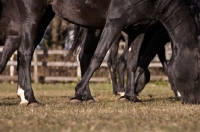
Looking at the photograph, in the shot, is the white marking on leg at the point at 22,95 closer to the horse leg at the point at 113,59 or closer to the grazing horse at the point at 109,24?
the grazing horse at the point at 109,24

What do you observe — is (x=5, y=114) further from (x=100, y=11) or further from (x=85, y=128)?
(x=100, y=11)

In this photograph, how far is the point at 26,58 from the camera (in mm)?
9797

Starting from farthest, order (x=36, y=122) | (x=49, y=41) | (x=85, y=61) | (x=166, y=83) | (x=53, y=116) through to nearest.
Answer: (x=49, y=41) → (x=166, y=83) → (x=85, y=61) → (x=53, y=116) → (x=36, y=122)

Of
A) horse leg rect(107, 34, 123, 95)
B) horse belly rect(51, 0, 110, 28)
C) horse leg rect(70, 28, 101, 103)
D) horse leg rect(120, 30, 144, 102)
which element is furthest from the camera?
horse leg rect(107, 34, 123, 95)

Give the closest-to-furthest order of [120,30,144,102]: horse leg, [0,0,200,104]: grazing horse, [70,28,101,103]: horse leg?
1. [0,0,200,104]: grazing horse
2. [120,30,144,102]: horse leg
3. [70,28,101,103]: horse leg

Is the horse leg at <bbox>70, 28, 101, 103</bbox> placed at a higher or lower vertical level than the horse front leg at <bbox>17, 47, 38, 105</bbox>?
higher

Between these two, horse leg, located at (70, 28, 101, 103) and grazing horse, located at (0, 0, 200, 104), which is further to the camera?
horse leg, located at (70, 28, 101, 103)

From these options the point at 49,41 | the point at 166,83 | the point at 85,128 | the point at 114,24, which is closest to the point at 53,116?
the point at 85,128

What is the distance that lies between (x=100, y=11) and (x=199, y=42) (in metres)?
1.76

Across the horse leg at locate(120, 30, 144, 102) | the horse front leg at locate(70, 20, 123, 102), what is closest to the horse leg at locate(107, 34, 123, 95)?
the horse leg at locate(120, 30, 144, 102)

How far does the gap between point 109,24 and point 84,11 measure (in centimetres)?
81

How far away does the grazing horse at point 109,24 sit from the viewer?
8977 millimetres

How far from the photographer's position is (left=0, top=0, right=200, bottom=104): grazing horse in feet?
29.5

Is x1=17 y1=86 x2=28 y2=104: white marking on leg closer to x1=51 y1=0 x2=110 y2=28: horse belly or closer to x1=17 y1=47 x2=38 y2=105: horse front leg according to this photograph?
x1=17 y1=47 x2=38 y2=105: horse front leg
